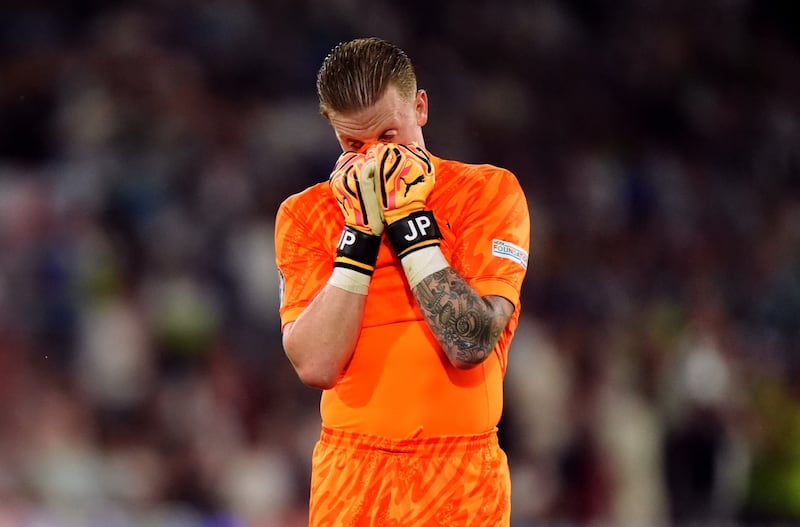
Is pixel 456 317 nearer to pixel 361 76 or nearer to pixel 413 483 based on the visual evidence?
pixel 413 483

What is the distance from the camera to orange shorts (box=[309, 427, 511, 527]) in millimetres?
2709

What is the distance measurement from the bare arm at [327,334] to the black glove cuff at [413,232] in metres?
0.16

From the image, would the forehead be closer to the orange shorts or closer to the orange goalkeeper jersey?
the orange goalkeeper jersey

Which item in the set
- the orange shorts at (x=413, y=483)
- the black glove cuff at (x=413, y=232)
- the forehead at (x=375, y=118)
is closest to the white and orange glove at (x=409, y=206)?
the black glove cuff at (x=413, y=232)

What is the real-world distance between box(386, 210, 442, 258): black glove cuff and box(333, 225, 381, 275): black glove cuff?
2.1 inches

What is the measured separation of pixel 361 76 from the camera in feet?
9.07

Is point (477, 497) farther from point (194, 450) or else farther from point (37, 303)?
point (37, 303)

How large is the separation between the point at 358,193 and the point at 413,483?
0.69m

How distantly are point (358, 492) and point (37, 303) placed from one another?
5.33m

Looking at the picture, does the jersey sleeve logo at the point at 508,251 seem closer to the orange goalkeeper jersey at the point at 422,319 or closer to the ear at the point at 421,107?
the orange goalkeeper jersey at the point at 422,319

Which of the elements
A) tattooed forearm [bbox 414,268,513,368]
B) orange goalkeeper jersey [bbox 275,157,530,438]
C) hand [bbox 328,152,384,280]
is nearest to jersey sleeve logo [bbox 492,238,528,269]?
orange goalkeeper jersey [bbox 275,157,530,438]

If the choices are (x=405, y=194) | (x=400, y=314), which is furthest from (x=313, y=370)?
(x=405, y=194)

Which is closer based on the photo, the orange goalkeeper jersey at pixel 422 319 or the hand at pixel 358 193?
the hand at pixel 358 193

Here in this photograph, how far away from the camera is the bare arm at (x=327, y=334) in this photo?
268 cm
